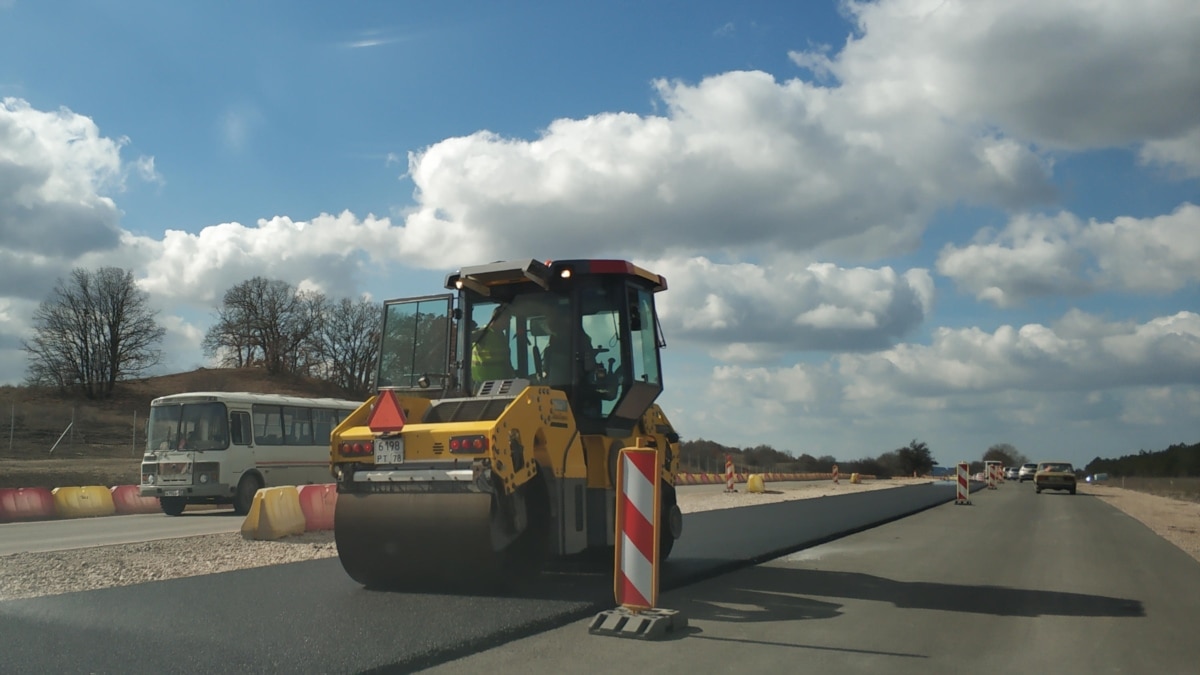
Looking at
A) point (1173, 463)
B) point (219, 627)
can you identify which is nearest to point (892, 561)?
point (219, 627)

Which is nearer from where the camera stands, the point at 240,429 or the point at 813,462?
the point at 240,429

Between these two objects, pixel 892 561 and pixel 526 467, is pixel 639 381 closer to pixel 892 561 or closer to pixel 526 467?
pixel 526 467

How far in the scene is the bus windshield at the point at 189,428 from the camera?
24.0 meters

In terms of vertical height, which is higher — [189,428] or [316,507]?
[189,428]

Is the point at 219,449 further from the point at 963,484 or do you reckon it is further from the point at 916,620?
the point at 963,484

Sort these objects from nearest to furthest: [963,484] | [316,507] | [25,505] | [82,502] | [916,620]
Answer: [916,620] < [316,507] < [25,505] < [82,502] < [963,484]

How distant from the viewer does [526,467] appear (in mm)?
8742

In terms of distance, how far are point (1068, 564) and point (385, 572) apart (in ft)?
30.0

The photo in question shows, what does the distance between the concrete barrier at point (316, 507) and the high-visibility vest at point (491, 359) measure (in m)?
7.08

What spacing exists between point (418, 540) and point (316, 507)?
897cm

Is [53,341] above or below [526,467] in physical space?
above

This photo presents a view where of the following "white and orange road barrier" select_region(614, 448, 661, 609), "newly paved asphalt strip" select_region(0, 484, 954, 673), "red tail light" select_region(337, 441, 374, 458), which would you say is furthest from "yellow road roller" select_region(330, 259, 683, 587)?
"newly paved asphalt strip" select_region(0, 484, 954, 673)

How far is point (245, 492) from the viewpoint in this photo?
24328 mm

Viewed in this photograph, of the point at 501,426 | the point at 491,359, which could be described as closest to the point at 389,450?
the point at 501,426
